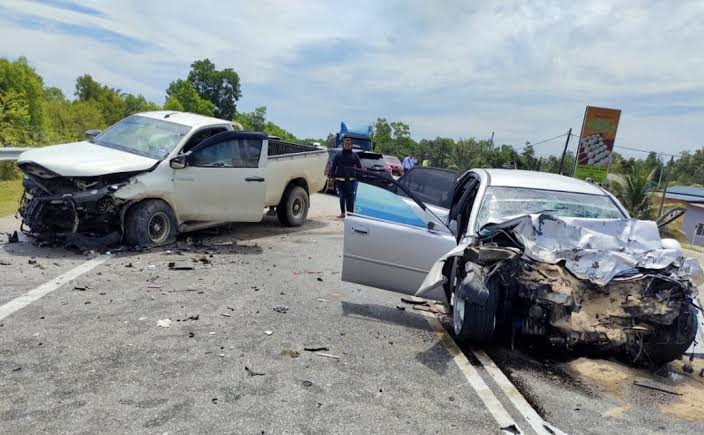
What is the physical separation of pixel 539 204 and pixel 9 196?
11812 mm

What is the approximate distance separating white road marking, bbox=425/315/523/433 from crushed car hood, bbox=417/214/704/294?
63cm

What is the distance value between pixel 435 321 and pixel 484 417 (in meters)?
2.29

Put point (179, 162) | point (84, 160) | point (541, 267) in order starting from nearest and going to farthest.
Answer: point (541, 267)
point (84, 160)
point (179, 162)

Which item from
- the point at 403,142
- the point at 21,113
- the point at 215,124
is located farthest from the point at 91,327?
the point at 403,142

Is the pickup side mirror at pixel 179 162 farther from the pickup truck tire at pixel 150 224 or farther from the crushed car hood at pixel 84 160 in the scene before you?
the pickup truck tire at pixel 150 224

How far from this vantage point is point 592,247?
464cm

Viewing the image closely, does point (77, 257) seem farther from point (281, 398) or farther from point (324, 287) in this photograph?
point (281, 398)

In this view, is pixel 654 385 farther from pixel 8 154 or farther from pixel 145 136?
pixel 8 154

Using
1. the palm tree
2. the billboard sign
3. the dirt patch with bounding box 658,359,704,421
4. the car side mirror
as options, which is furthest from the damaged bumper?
the palm tree

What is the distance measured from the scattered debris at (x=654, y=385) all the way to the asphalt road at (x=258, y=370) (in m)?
0.09

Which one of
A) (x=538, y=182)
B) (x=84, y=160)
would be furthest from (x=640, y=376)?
(x=84, y=160)

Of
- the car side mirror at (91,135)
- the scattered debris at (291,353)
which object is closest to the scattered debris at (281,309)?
the scattered debris at (291,353)

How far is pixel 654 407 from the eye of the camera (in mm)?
3840

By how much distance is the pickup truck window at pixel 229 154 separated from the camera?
28.0 feet
